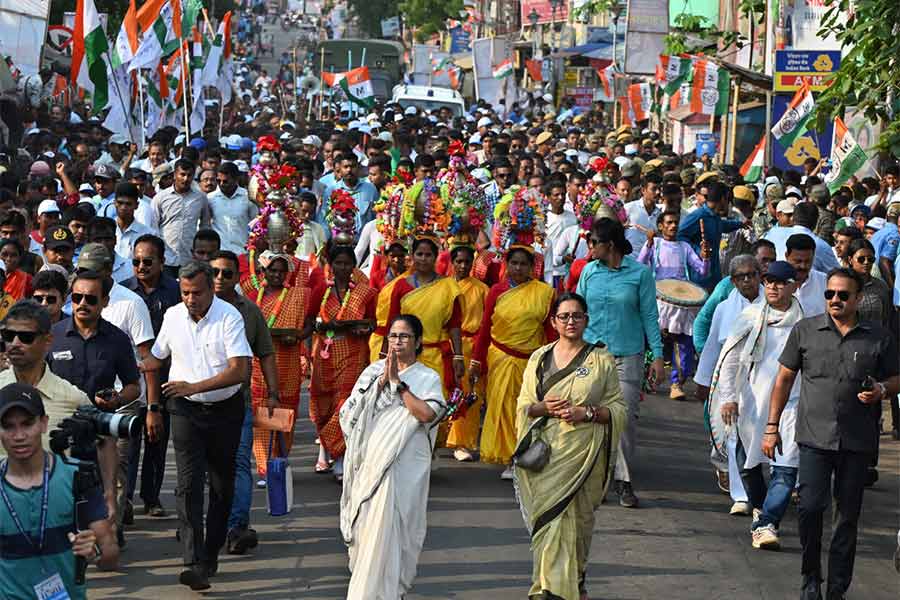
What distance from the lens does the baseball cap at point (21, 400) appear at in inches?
235

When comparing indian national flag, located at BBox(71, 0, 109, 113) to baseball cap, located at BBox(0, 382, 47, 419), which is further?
indian national flag, located at BBox(71, 0, 109, 113)

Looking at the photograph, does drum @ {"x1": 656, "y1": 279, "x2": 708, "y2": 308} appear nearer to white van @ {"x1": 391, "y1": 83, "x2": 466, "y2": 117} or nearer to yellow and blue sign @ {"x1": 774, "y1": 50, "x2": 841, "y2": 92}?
yellow and blue sign @ {"x1": 774, "y1": 50, "x2": 841, "y2": 92}

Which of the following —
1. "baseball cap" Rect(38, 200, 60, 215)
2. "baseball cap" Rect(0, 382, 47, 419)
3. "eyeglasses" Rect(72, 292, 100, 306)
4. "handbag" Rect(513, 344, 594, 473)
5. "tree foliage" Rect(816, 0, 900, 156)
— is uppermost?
"tree foliage" Rect(816, 0, 900, 156)

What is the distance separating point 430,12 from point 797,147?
58261 millimetres

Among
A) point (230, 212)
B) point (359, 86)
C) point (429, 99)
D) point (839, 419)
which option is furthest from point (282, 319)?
point (429, 99)

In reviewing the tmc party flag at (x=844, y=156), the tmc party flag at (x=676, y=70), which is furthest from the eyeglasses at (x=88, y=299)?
the tmc party flag at (x=676, y=70)

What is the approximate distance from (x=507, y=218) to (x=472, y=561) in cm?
373

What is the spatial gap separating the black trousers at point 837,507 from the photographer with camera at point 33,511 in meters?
4.08

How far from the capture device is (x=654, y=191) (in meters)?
17.4

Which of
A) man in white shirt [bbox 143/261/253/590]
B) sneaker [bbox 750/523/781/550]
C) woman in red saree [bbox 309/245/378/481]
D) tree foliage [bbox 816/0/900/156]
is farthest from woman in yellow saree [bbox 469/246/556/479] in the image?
tree foliage [bbox 816/0/900/156]

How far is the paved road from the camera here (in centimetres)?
919

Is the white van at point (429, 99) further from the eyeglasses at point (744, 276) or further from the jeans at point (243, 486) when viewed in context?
the jeans at point (243, 486)

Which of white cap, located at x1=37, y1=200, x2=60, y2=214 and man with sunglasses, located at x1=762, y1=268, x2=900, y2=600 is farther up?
white cap, located at x1=37, y1=200, x2=60, y2=214

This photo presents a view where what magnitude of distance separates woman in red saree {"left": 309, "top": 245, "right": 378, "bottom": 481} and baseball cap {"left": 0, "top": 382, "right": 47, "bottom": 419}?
5.72m
